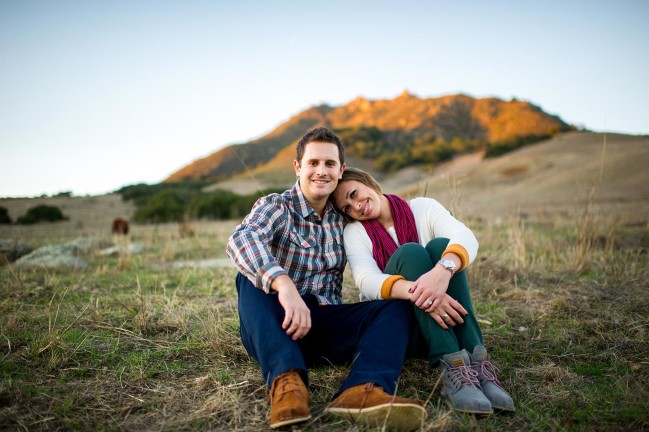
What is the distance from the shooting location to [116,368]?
8.08 ft

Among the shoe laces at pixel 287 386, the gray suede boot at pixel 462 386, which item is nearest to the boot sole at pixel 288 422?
the shoe laces at pixel 287 386

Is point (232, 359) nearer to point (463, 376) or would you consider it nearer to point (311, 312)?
point (311, 312)

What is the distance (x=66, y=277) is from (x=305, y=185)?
4221 mm

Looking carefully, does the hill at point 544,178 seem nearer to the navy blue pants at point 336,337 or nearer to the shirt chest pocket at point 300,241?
the shirt chest pocket at point 300,241

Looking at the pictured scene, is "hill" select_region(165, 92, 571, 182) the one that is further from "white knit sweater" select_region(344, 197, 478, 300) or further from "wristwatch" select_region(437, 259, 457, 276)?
"wristwatch" select_region(437, 259, 457, 276)

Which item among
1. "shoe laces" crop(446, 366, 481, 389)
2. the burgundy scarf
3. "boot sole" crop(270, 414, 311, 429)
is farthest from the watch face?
"boot sole" crop(270, 414, 311, 429)

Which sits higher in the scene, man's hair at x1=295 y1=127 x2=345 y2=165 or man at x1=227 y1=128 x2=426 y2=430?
man's hair at x1=295 y1=127 x2=345 y2=165

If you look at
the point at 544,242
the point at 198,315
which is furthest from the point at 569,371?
the point at 544,242

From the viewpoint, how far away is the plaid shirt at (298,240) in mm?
2240

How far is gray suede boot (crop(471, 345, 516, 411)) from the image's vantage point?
196cm

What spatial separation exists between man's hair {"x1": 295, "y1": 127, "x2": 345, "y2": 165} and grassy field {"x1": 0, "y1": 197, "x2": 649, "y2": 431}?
1.35m

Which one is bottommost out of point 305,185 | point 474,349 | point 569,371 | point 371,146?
point 569,371

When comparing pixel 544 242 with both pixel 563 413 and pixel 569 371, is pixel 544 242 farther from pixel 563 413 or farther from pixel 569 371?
pixel 563 413

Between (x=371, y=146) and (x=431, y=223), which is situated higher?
(x=371, y=146)
